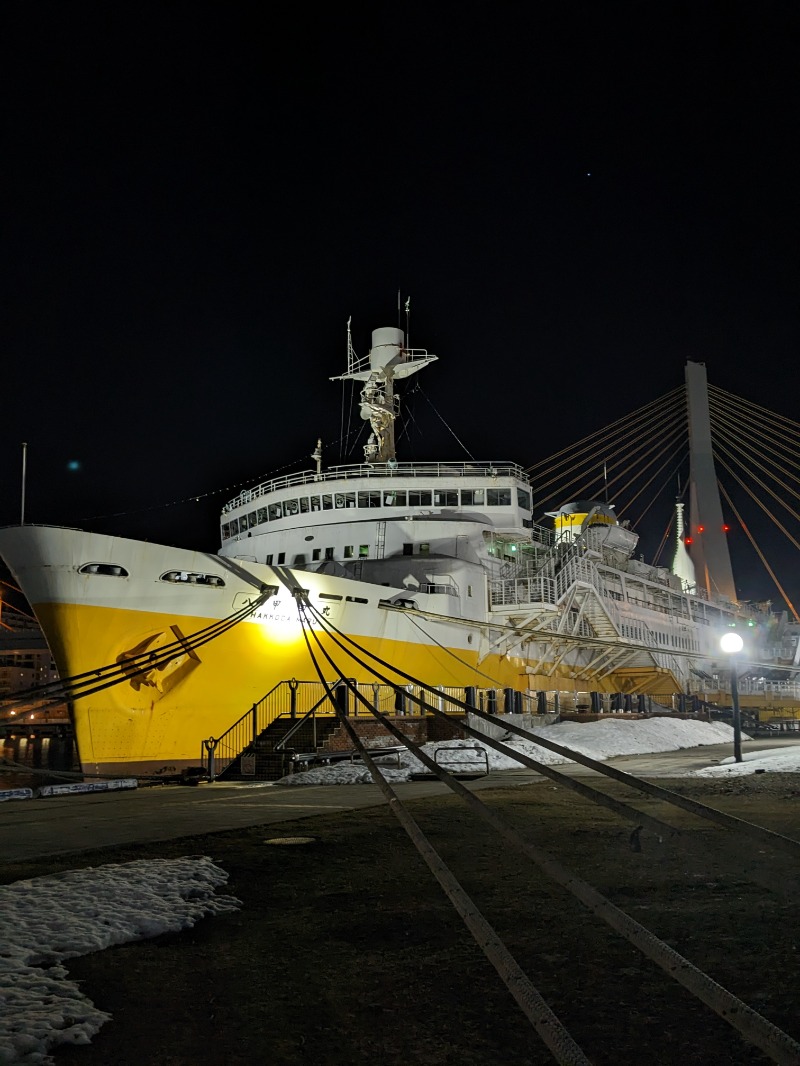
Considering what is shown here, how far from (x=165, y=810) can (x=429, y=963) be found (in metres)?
7.15

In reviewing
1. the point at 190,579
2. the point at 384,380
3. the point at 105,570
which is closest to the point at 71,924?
the point at 105,570

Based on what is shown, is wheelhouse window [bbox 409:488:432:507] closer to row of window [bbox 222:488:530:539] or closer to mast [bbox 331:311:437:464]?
row of window [bbox 222:488:530:539]

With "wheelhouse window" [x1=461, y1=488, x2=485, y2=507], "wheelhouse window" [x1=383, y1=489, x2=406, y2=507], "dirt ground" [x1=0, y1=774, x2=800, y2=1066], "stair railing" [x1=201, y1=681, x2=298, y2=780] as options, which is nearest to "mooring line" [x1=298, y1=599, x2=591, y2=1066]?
"dirt ground" [x1=0, y1=774, x2=800, y2=1066]

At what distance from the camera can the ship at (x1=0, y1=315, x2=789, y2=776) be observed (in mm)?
18719

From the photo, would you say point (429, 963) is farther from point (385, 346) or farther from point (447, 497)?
point (385, 346)

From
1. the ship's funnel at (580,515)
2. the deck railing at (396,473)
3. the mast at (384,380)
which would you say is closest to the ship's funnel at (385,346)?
the mast at (384,380)

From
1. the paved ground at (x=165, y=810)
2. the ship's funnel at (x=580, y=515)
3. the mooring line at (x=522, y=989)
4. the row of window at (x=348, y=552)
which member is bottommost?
the paved ground at (x=165, y=810)

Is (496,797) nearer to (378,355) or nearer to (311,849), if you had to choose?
(311,849)

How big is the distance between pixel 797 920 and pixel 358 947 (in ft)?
8.22

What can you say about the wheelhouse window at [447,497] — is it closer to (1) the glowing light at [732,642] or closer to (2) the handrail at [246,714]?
(2) the handrail at [246,714]

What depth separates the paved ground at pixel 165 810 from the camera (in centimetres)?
807

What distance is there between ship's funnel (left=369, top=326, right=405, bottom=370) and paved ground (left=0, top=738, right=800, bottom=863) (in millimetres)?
22912

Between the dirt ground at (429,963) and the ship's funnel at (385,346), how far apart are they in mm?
29538

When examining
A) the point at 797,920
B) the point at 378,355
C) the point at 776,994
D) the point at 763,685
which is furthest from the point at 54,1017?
the point at 763,685
